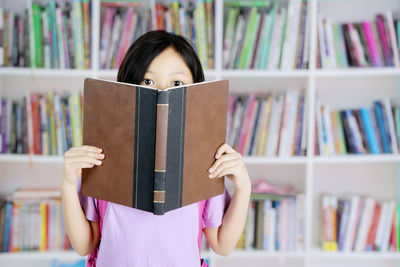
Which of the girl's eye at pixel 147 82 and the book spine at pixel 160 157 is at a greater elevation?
the girl's eye at pixel 147 82

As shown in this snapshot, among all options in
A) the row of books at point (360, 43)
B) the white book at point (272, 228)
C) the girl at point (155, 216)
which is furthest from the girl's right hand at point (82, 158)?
the row of books at point (360, 43)

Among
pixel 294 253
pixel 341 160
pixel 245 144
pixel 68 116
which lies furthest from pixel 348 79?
pixel 68 116

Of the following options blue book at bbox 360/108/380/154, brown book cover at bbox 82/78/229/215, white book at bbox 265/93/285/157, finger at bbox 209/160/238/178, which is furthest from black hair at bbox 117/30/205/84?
blue book at bbox 360/108/380/154

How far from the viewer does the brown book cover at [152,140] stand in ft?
3.17

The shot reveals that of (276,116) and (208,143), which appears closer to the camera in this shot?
(208,143)

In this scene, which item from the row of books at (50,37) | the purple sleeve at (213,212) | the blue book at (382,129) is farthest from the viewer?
the blue book at (382,129)

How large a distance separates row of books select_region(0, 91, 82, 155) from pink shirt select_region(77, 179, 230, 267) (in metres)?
1.05

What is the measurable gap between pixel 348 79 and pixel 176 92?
1.54 meters

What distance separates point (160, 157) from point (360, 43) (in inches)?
58.5

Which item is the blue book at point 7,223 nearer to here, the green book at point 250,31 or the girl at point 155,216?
the girl at point 155,216

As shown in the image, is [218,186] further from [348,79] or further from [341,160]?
[348,79]

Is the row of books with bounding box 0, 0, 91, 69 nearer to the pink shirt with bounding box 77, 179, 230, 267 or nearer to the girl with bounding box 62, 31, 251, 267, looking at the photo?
the girl with bounding box 62, 31, 251, 267

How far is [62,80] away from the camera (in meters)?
2.24

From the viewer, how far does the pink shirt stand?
3.54 ft
